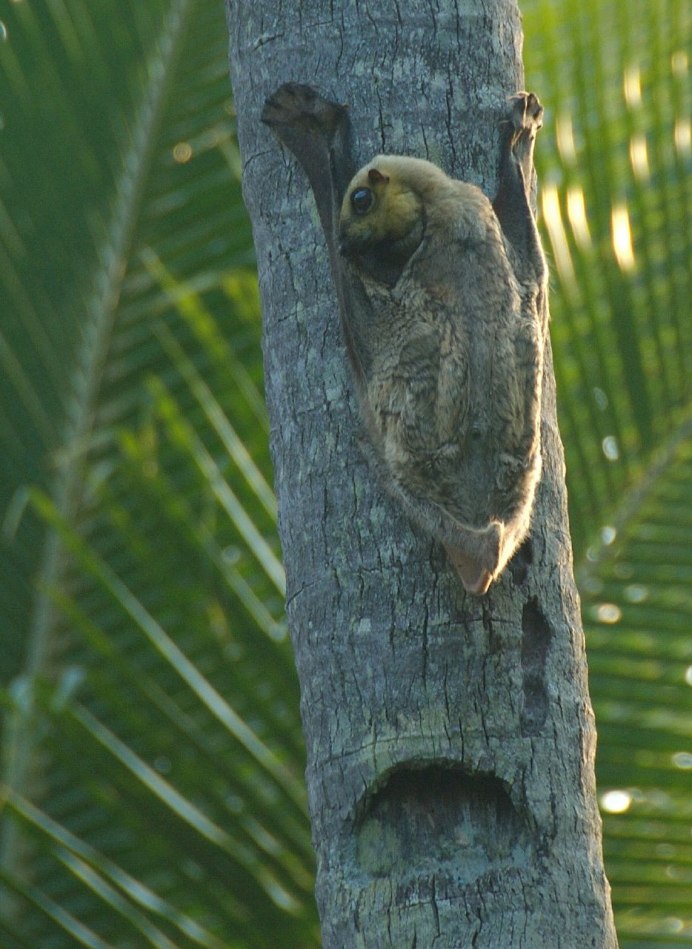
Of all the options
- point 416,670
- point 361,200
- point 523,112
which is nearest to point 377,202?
point 361,200

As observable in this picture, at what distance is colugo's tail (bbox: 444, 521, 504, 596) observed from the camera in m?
2.60

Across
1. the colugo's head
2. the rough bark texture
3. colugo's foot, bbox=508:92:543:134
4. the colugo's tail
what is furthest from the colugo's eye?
the colugo's tail

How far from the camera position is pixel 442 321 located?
2871 millimetres

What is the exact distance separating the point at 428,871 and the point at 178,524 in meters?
2.22

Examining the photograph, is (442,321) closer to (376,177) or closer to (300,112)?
(376,177)

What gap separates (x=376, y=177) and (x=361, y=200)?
0.23 ft

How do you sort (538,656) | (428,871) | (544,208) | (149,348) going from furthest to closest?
(149,348), (544,208), (538,656), (428,871)

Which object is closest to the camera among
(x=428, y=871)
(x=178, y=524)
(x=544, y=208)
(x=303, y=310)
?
(x=428, y=871)

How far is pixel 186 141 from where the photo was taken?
22.0 ft

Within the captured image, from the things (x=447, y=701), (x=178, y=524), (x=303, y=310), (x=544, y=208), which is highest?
(x=544, y=208)

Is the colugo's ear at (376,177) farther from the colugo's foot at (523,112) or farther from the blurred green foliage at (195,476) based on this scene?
the blurred green foliage at (195,476)

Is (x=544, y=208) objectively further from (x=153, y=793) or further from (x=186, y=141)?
A: (x=153, y=793)

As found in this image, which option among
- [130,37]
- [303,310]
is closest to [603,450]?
[303,310]

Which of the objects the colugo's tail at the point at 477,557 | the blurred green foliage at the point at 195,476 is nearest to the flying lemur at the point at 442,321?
the colugo's tail at the point at 477,557
